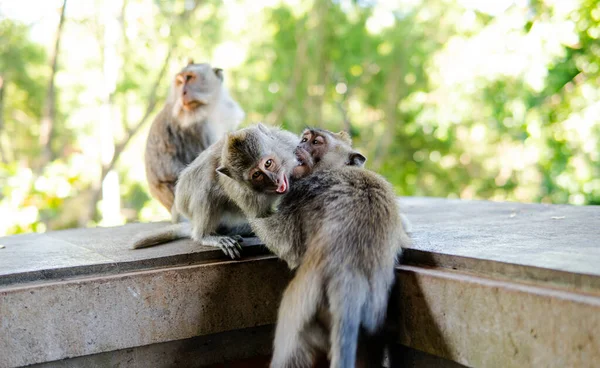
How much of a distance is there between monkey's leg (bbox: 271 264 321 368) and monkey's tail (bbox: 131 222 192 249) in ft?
3.15

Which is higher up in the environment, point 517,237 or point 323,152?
point 323,152

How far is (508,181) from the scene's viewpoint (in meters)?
9.46

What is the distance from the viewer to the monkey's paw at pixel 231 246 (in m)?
2.54

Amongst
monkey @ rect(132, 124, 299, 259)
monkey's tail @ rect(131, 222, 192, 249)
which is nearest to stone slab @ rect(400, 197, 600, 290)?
monkey @ rect(132, 124, 299, 259)

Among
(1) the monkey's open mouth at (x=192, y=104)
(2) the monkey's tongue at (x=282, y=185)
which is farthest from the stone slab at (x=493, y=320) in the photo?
(1) the monkey's open mouth at (x=192, y=104)

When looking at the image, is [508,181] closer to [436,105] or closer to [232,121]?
[436,105]

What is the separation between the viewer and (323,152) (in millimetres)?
2576

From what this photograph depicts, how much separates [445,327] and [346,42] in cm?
834

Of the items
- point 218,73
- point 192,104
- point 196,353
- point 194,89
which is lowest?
point 196,353

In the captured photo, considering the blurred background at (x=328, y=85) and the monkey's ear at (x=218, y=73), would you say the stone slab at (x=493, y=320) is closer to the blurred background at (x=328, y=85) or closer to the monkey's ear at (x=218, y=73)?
the monkey's ear at (x=218, y=73)

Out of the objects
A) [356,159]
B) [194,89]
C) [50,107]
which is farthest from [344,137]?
[50,107]

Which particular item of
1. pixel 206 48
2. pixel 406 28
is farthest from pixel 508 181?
pixel 206 48

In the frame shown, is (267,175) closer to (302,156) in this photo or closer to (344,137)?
(302,156)

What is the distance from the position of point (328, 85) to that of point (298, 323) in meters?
8.79
